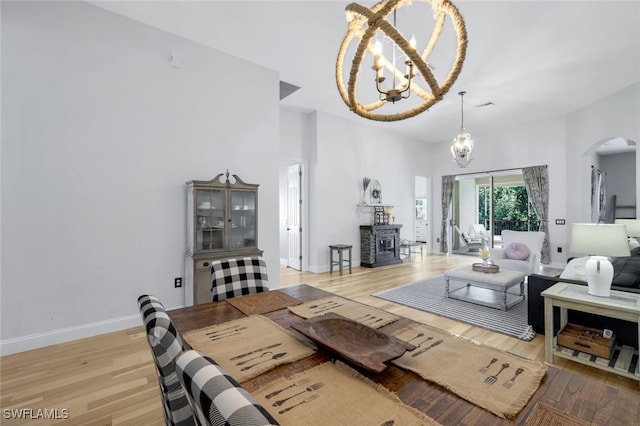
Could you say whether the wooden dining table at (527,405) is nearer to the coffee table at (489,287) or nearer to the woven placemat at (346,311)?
the woven placemat at (346,311)

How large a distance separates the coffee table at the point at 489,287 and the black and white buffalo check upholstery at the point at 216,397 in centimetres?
368

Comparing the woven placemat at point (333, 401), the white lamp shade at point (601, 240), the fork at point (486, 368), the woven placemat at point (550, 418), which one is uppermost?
the white lamp shade at point (601, 240)

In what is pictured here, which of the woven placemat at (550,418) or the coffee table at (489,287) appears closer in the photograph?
the woven placemat at (550,418)

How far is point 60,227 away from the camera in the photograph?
2.66m

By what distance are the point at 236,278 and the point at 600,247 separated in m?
2.75

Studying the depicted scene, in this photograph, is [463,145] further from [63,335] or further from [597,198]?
[63,335]

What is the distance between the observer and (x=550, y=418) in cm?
74

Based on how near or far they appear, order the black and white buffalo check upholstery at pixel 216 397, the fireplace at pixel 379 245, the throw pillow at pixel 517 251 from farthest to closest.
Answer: the fireplace at pixel 379 245, the throw pillow at pixel 517 251, the black and white buffalo check upholstery at pixel 216 397

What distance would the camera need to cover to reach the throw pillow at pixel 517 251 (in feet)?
14.6

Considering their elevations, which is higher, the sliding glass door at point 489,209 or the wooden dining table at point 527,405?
the sliding glass door at point 489,209

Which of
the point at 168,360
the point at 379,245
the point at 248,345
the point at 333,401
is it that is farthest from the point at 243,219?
the point at 379,245

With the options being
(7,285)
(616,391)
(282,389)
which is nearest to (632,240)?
(616,391)

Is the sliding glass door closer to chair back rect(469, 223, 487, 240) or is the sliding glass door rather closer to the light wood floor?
chair back rect(469, 223, 487, 240)

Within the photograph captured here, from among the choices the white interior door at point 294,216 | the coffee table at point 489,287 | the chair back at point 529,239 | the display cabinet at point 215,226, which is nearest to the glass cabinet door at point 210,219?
the display cabinet at point 215,226
